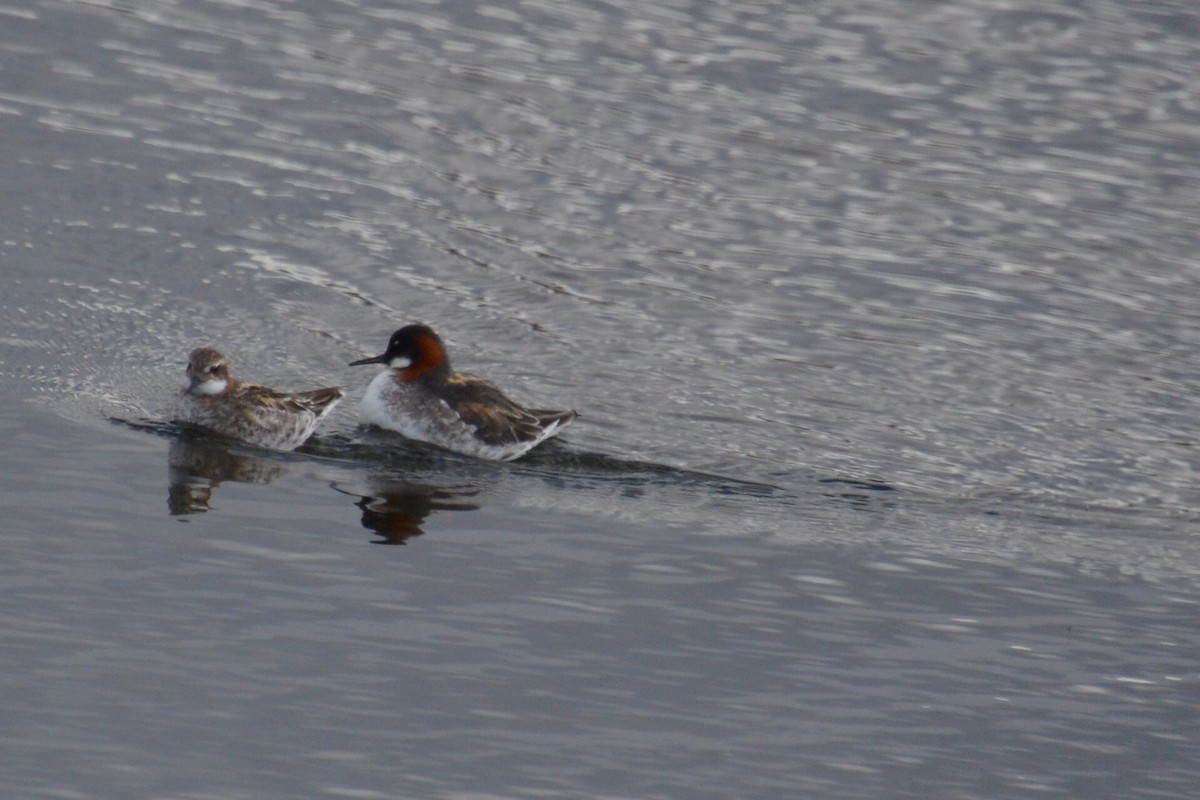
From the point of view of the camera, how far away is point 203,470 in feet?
54.9

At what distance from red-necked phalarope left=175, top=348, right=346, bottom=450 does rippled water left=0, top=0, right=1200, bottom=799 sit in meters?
0.35

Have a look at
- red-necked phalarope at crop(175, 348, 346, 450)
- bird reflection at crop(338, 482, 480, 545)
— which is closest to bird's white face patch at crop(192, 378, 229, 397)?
red-necked phalarope at crop(175, 348, 346, 450)

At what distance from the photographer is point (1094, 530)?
17.0m

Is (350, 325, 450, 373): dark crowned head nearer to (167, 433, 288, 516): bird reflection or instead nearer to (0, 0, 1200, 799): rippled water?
(0, 0, 1200, 799): rippled water

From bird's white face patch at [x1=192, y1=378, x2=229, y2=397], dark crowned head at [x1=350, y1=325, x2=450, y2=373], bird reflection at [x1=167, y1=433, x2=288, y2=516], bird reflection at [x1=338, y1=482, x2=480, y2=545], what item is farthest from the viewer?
dark crowned head at [x1=350, y1=325, x2=450, y2=373]

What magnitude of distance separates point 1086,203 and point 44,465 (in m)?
15.8

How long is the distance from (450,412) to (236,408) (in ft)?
6.87

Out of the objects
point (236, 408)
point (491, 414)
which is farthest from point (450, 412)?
point (236, 408)

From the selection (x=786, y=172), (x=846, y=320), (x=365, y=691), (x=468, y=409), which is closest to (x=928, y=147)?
(x=786, y=172)

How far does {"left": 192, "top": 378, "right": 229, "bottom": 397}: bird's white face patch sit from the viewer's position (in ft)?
57.5

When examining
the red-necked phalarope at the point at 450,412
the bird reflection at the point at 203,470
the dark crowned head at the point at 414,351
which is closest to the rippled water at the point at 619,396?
the bird reflection at the point at 203,470

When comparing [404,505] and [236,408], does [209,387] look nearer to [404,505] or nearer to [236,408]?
[236,408]

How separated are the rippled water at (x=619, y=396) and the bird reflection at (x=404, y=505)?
0.21 feet

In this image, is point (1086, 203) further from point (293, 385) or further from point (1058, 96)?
point (293, 385)
